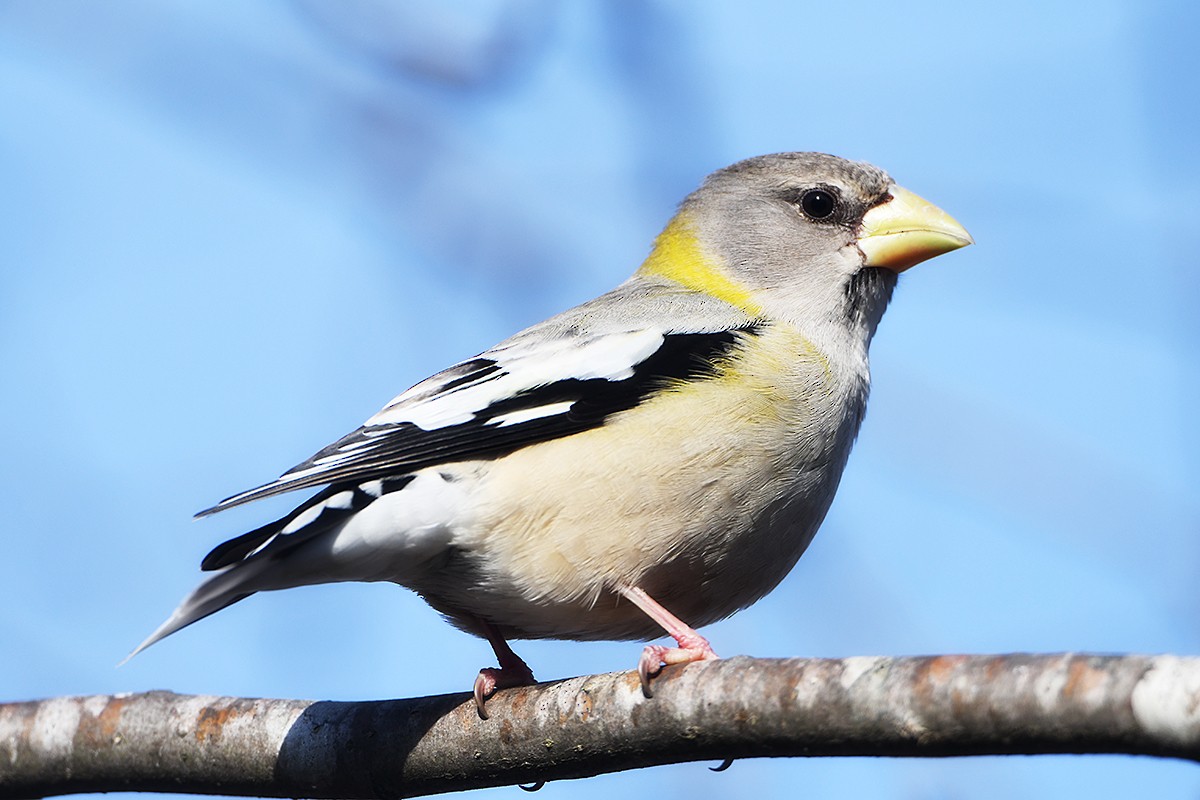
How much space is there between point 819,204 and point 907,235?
44cm

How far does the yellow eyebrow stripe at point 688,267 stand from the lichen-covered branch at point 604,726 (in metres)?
2.13

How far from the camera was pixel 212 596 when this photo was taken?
3.90m

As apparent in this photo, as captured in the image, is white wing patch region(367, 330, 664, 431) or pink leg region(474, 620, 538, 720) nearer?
pink leg region(474, 620, 538, 720)

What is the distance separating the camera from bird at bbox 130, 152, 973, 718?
13.5 ft

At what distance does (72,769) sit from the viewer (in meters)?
4.06

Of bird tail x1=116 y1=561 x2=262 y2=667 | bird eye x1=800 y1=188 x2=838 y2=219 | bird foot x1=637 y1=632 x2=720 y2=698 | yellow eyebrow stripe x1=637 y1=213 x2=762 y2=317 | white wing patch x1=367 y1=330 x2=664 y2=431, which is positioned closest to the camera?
bird foot x1=637 y1=632 x2=720 y2=698

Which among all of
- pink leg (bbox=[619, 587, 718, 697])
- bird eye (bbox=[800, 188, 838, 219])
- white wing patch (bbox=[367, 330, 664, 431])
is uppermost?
bird eye (bbox=[800, 188, 838, 219])

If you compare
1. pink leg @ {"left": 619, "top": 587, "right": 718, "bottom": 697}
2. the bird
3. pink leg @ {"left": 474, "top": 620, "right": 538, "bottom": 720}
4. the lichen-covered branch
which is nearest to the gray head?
the bird

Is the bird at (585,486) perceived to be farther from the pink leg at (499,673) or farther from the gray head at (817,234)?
the gray head at (817,234)

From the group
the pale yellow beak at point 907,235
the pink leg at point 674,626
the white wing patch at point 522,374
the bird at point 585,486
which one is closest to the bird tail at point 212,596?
the bird at point 585,486

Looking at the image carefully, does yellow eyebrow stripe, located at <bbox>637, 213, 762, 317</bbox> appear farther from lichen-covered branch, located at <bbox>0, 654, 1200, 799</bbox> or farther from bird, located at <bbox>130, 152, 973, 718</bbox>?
lichen-covered branch, located at <bbox>0, 654, 1200, 799</bbox>

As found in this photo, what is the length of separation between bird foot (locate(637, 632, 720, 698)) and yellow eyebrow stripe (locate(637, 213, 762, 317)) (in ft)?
4.76

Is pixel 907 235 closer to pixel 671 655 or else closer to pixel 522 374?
pixel 522 374

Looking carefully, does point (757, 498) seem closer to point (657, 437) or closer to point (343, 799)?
point (657, 437)
